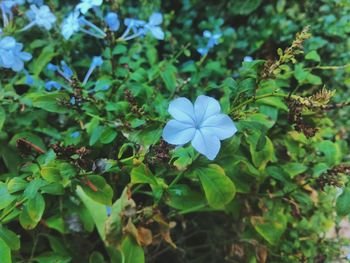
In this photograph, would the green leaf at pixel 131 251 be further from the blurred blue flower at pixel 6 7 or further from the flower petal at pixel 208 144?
the blurred blue flower at pixel 6 7

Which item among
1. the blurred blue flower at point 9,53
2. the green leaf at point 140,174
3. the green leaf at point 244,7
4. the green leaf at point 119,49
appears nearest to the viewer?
the green leaf at point 140,174

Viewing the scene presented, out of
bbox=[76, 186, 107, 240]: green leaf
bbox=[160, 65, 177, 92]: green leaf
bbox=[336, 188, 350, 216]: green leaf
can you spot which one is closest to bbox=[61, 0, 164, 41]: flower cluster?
bbox=[160, 65, 177, 92]: green leaf

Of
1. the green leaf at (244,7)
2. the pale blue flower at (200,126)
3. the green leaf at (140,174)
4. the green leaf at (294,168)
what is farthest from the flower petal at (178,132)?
the green leaf at (244,7)

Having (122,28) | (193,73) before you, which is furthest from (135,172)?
(122,28)

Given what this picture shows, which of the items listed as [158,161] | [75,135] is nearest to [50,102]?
[75,135]

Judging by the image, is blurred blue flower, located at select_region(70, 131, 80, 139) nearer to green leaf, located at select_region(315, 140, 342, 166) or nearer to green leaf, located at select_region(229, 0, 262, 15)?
green leaf, located at select_region(315, 140, 342, 166)

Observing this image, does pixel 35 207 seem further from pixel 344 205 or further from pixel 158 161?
pixel 344 205

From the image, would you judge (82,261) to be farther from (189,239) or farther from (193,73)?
(193,73)
